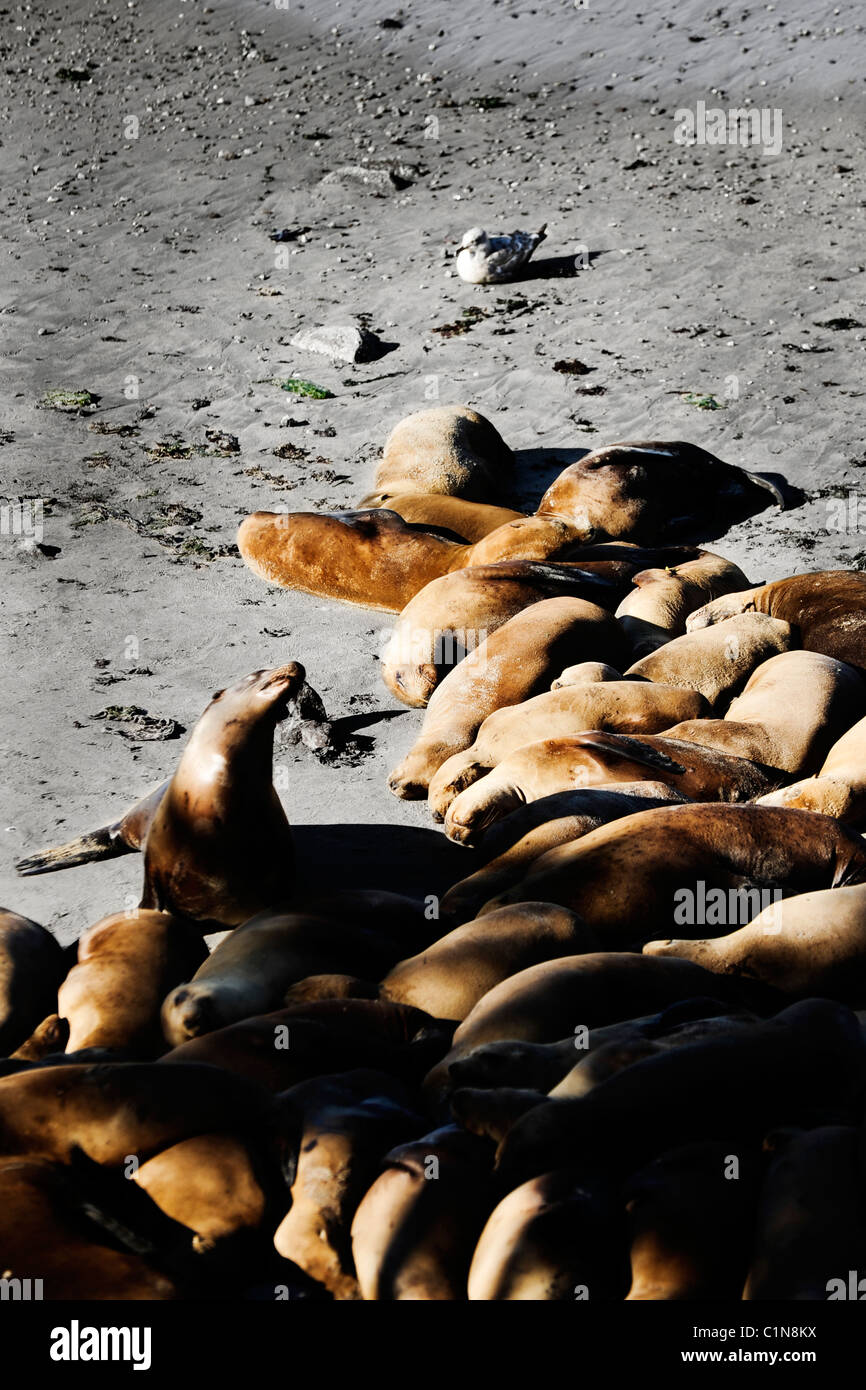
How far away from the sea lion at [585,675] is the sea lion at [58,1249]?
3299 millimetres

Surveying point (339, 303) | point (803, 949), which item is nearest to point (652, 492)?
point (339, 303)

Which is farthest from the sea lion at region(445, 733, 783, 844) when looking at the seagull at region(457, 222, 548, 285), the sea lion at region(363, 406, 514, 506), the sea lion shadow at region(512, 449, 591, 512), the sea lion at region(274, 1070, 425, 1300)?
the seagull at region(457, 222, 548, 285)

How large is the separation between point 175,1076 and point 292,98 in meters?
14.2

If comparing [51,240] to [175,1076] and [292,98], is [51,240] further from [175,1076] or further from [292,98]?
[175,1076]

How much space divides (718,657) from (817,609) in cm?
72

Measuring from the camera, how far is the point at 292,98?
50.1 feet

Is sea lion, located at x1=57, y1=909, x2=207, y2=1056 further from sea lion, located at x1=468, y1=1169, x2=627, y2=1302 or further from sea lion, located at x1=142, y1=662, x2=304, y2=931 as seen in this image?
sea lion, located at x1=468, y1=1169, x2=627, y2=1302

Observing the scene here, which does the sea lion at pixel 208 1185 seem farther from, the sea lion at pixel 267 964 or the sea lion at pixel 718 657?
the sea lion at pixel 718 657

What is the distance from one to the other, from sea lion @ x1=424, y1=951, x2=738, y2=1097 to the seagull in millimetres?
8721

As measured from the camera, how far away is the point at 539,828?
193 inches

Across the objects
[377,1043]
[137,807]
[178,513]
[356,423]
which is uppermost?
[356,423]

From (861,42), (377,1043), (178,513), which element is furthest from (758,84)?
(377,1043)

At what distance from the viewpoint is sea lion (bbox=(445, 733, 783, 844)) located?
5.15 metres

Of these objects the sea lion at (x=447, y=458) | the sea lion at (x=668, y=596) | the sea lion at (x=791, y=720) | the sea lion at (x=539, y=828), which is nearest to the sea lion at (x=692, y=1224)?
the sea lion at (x=539, y=828)
